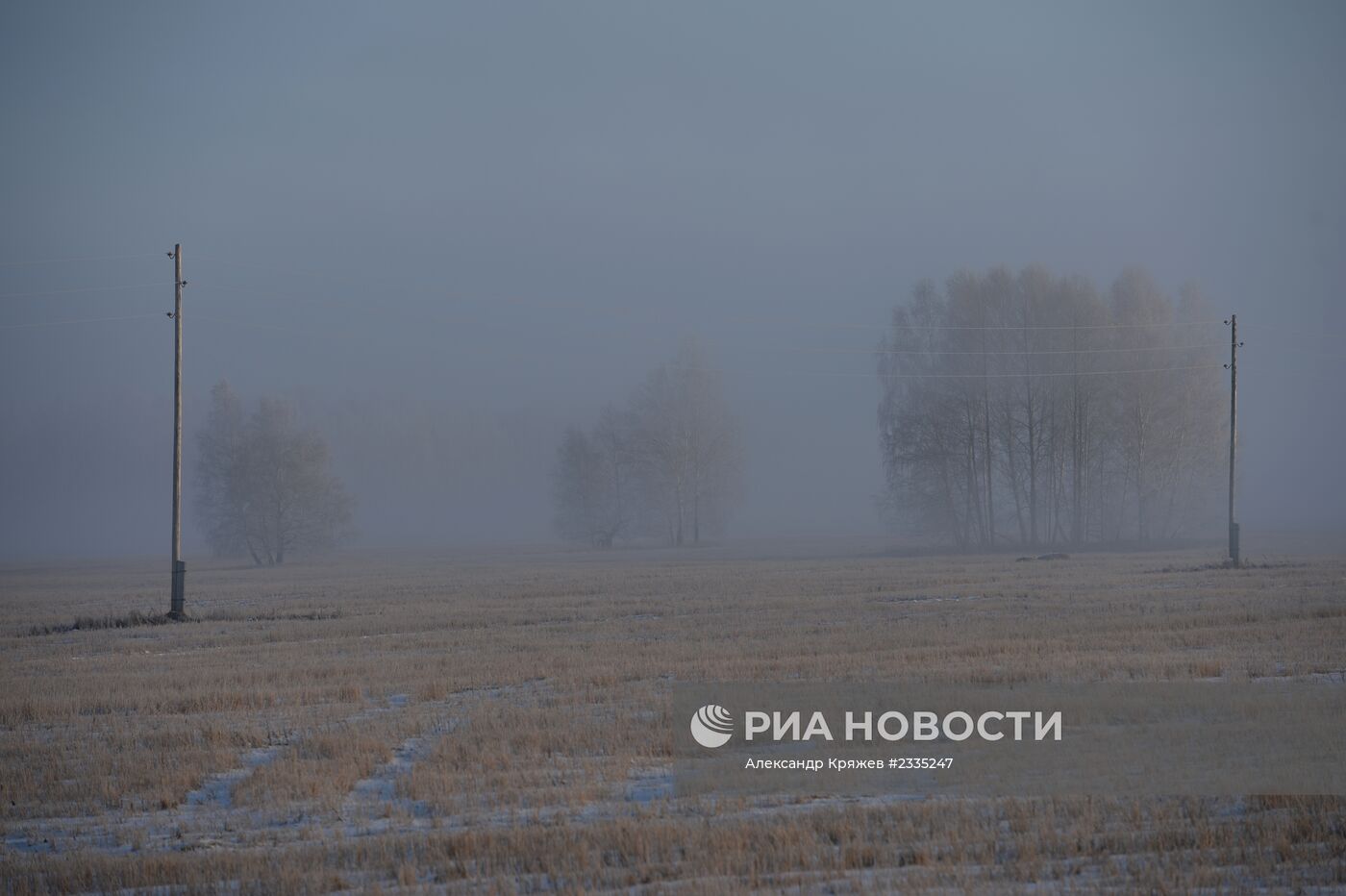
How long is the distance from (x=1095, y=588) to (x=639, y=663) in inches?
703

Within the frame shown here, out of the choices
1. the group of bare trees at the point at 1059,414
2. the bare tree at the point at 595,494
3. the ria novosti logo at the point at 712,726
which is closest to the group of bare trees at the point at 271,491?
the bare tree at the point at 595,494

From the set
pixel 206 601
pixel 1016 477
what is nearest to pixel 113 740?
pixel 206 601

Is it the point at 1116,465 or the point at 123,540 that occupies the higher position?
the point at 1116,465

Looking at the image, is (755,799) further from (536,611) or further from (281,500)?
(281,500)

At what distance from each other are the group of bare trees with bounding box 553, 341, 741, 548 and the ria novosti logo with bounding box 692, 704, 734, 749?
75.3 meters

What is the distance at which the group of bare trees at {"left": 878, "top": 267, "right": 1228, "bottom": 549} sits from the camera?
2591 inches

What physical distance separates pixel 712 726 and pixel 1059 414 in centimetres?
5890

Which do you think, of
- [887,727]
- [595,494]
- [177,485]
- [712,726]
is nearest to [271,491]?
[595,494]

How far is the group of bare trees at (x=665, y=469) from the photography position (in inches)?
3561

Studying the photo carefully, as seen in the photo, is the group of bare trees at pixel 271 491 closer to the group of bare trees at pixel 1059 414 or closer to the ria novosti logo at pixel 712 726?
the group of bare trees at pixel 1059 414

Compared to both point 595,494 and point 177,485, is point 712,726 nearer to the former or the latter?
point 177,485

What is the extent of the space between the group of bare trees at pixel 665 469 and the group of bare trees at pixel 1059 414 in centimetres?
2254

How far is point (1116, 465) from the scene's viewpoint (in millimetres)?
68375

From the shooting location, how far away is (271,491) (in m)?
76.0
